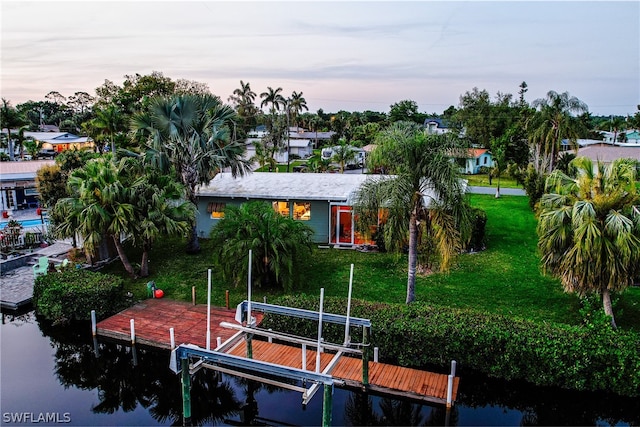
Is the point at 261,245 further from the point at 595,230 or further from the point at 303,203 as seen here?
the point at 595,230

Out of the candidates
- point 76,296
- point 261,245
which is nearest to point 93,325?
point 76,296

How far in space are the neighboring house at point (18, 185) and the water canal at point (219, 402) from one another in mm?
18267

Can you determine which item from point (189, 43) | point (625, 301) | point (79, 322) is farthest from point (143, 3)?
point (625, 301)

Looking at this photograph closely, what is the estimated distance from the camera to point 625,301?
529 inches

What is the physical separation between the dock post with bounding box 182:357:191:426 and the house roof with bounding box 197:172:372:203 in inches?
428

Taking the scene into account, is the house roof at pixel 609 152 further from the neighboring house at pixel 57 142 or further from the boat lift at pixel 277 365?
the neighboring house at pixel 57 142

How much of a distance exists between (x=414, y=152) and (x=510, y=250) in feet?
32.2

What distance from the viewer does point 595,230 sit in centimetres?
990

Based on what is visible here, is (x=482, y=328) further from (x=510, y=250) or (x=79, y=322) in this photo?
(x=79, y=322)

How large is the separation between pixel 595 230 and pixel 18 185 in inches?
1148

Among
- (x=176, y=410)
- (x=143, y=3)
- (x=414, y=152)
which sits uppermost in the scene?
(x=143, y=3)

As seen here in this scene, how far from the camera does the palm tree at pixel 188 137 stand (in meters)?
16.8

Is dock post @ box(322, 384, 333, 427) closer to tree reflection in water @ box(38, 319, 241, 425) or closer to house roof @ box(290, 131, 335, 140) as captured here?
tree reflection in water @ box(38, 319, 241, 425)

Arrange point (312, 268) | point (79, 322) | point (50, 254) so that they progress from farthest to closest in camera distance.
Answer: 1. point (50, 254)
2. point (312, 268)
3. point (79, 322)
